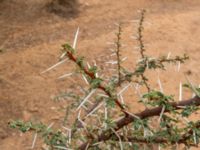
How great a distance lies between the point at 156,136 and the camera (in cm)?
168

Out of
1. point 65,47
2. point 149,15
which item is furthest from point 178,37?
point 65,47

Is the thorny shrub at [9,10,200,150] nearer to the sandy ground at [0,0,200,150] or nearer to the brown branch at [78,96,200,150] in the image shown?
the brown branch at [78,96,200,150]

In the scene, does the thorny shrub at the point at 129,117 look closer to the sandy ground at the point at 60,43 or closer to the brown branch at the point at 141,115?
the brown branch at the point at 141,115

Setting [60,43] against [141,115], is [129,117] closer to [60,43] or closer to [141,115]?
[141,115]

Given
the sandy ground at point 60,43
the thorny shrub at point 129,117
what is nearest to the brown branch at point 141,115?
the thorny shrub at point 129,117

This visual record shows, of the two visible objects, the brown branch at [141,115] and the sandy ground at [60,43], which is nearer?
the brown branch at [141,115]

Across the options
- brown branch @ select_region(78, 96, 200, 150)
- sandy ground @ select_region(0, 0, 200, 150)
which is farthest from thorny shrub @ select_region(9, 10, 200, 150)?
sandy ground @ select_region(0, 0, 200, 150)

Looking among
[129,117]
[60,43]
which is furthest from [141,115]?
[60,43]

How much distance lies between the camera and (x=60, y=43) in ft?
15.0

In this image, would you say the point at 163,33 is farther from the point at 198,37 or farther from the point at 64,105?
the point at 64,105

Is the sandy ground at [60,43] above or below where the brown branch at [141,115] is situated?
below

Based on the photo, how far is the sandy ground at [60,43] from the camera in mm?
3674

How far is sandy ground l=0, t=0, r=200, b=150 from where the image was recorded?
367 centimetres

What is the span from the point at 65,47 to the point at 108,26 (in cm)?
370
